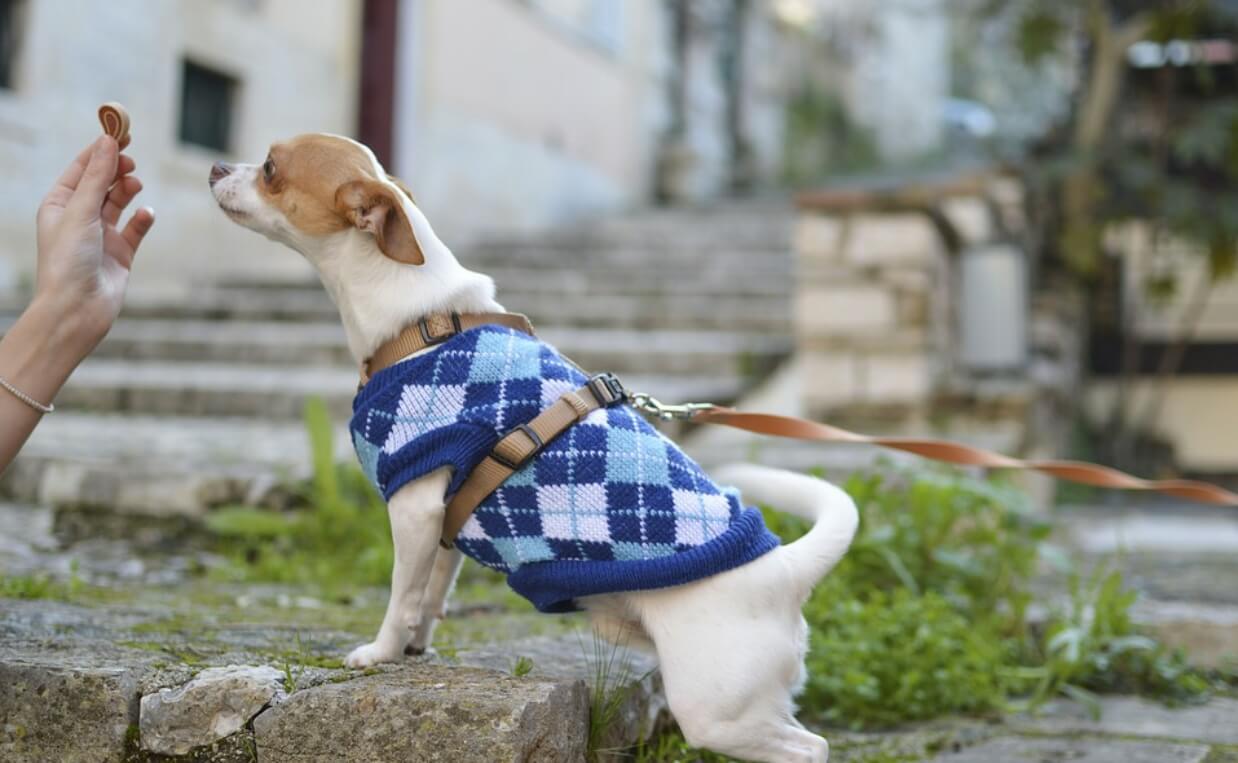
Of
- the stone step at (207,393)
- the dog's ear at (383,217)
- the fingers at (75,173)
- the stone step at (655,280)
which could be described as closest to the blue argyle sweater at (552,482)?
the dog's ear at (383,217)

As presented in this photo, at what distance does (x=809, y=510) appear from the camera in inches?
78.2

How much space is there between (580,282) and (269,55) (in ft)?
8.93

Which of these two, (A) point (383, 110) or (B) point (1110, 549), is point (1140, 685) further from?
(A) point (383, 110)

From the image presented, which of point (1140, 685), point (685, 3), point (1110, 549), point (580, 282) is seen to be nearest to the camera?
point (1140, 685)

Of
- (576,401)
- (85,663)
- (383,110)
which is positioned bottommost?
(85,663)

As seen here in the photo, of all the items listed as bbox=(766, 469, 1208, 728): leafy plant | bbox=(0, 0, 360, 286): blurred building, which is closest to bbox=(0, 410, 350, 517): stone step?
bbox=(766, 469, 1208, 728): leafy plant

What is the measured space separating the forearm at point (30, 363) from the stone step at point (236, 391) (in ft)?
9.85

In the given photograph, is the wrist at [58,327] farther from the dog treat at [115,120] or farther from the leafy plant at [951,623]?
the leafy plant at [951,623]

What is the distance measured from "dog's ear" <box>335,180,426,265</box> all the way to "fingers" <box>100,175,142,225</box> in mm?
493

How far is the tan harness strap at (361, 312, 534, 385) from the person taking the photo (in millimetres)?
1938

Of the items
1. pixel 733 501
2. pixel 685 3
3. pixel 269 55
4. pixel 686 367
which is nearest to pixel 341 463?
pixel 733 501

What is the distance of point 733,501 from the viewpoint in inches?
75.5

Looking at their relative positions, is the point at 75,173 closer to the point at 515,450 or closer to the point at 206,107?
the point at 515,450

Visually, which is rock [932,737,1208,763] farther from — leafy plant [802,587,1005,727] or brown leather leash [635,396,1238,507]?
brown leather leash [635,396,1238,507]
